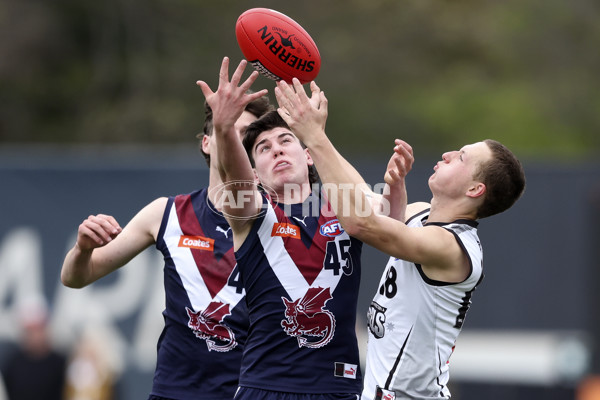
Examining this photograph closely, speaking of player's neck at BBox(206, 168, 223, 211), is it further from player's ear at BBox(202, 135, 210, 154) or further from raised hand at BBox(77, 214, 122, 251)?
raised hand at BBox(77, 214, 122, 251)

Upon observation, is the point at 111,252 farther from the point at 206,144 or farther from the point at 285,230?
the point at 285,230

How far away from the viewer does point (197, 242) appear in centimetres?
535

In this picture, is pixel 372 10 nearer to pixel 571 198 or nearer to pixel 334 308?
pixel 571 198

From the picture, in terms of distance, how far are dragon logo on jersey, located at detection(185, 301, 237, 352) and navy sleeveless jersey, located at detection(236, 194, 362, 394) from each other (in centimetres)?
43

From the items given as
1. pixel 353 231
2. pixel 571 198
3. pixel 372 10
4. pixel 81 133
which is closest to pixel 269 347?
pixel 353 231

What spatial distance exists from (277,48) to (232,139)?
734 mm

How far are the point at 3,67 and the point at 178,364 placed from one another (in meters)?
17.5

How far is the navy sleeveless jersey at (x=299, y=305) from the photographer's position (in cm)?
463

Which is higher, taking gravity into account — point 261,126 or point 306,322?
point 261,126

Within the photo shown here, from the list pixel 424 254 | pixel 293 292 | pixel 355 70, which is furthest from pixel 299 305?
pixel 355 70

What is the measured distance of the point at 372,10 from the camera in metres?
22.8

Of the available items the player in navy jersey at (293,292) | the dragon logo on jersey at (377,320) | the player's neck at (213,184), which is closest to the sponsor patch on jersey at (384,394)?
the player in navy jersey at (293,292)

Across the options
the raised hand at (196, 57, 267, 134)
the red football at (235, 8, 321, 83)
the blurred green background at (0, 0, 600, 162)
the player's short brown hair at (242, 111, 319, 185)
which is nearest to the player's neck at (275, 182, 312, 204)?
the player's short brown hair at (242, 111, 319, 185)

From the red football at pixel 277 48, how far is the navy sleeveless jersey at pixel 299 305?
70 cm
